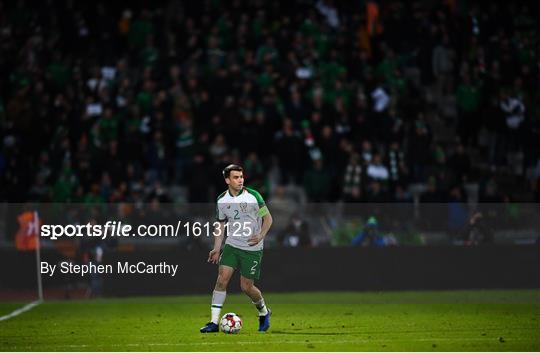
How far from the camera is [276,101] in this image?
1090 inches

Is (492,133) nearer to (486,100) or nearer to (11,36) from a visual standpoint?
(486,100)

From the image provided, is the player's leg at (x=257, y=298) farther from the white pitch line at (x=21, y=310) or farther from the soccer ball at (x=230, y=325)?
the white pitch line at (x=21, y=310)

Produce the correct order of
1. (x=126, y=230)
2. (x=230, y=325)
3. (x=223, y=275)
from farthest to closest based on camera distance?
(x=126, y=230)
(x=230, y=325)
(x=223, y=275)

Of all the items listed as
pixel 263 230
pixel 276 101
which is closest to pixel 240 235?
pixel 263 230

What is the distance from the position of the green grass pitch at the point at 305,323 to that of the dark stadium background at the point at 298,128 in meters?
0.87

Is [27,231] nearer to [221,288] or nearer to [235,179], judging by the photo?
[221,288]

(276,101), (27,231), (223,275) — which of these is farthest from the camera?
(276,101)

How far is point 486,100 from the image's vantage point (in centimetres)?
2841

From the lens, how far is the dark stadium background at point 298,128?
24109 millimetres

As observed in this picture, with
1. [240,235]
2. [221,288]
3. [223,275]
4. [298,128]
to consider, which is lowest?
[221,288]

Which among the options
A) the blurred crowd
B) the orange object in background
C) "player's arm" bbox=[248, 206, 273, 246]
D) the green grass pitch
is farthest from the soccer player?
the blurred crowd

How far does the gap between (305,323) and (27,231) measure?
7.03m

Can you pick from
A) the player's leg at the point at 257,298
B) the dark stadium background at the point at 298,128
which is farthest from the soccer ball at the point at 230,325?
the dark stadium background at the point at 298,128

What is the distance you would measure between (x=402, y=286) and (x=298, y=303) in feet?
7.91
